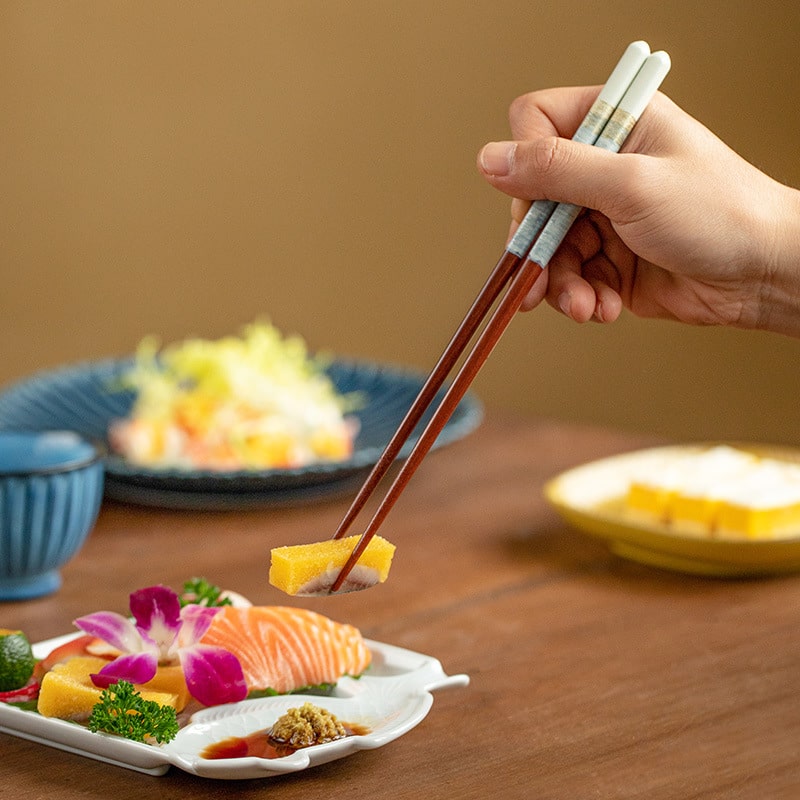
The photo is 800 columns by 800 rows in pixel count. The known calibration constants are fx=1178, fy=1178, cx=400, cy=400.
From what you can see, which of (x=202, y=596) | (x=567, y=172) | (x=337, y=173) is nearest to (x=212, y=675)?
(x=202, y=596)

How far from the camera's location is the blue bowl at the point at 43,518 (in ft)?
4.30

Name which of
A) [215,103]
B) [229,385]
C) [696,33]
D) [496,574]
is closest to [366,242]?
[215,103]

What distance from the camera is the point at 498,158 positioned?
3.73 ft

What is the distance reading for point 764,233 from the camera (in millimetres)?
1234

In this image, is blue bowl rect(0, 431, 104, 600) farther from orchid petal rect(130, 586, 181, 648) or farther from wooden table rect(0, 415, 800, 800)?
orchid petal rect(130, 586, 181, 648)

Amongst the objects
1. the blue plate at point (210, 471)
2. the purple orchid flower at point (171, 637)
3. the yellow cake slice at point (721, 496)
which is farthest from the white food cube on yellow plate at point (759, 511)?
the purple orchid flower at point (171, 637)

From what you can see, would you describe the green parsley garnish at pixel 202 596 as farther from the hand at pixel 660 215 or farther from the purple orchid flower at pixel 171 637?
the hand at pixel 660 215

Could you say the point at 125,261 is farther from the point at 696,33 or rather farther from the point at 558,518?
the point at 558,518

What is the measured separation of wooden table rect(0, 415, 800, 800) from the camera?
93 centimetres

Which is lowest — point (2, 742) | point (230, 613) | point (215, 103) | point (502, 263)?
point (2, 742)

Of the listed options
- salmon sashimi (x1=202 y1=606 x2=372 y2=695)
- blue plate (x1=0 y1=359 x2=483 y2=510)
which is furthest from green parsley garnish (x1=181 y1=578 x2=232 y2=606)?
blue plate (x1=0 y1=359 x2=483 y2=510)

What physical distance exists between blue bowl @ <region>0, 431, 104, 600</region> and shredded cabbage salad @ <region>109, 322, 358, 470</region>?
353mm

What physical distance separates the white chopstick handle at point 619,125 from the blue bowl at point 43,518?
0.61m

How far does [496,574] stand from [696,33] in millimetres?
2827
